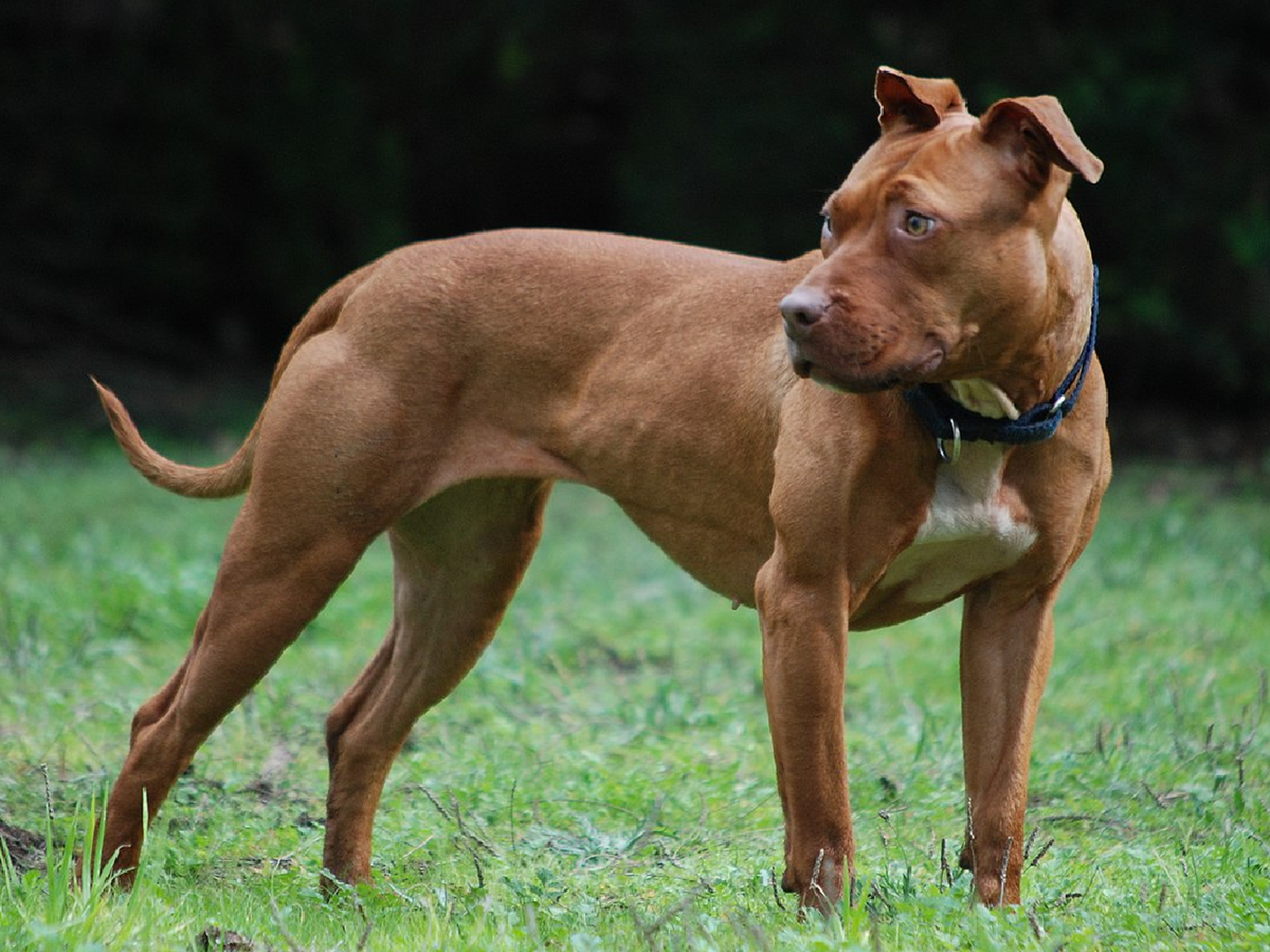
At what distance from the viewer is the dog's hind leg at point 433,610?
186 inches

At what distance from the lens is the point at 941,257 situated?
3324 millimetres

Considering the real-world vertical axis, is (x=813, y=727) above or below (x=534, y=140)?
above

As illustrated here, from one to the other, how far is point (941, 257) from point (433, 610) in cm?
209

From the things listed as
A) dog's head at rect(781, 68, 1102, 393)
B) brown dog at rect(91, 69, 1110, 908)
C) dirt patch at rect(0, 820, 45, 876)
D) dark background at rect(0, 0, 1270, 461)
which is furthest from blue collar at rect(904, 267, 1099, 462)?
dark background at rect(0, 0, 1270, 461)

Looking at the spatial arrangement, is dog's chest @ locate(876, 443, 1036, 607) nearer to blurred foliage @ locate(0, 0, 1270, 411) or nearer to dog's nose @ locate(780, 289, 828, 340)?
dog's nose @ locate(780, 289, 828, 340)

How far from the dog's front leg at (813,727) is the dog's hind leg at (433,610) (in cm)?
130

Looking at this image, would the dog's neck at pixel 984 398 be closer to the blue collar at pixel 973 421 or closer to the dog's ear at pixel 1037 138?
the blue collar at pixel 973 421

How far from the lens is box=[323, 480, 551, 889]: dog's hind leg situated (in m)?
4.73

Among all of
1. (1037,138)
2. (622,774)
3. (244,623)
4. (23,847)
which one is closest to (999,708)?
(1037,138)

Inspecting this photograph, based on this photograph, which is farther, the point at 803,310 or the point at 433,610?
the point at 433,610

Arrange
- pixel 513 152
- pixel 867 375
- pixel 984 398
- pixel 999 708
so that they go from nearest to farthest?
pixel 867 375, pixel 984 398, pixel 999 708, pixel 513 152

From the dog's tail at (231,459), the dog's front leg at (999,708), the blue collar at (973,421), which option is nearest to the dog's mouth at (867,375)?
the blue collar at (973,421)

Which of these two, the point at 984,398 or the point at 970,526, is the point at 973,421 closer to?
the point at 984,398

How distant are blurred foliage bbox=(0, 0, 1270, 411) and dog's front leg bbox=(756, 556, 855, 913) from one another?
9390 mm
